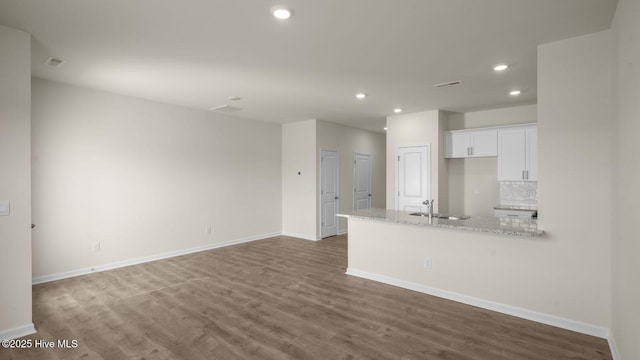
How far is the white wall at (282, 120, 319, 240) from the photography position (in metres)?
7.13

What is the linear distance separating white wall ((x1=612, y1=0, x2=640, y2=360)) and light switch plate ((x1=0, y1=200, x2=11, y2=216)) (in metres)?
4.66

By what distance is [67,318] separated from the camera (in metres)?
3.20

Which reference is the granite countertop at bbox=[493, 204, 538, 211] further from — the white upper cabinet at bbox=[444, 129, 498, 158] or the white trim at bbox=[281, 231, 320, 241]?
the white trim at bbox=[281, 231, 320, 241]

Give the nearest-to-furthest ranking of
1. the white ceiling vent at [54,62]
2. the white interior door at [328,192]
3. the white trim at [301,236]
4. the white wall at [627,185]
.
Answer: the white wall at [627,185] → the white ceiling vent at [54,62] → the white trim at [301,236] → the white interior door at [328,192]

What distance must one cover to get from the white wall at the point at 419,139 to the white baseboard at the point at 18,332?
5.60 meters

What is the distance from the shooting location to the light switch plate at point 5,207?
2.75 m

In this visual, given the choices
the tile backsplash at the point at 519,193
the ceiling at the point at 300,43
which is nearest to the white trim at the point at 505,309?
the ceiling at the point at 300,43

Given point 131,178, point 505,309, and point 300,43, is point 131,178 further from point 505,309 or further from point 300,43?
point 505,309


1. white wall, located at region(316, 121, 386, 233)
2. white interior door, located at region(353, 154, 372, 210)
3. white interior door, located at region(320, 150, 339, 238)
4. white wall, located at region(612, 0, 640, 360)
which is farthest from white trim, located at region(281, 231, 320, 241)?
white wall, located at region(612, 0, 640, 360)

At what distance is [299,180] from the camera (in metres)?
7.43

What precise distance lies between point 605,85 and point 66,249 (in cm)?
656

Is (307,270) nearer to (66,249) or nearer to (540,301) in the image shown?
(540,301)

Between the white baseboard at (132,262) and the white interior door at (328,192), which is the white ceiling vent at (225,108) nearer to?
the white interior door at (328,192)

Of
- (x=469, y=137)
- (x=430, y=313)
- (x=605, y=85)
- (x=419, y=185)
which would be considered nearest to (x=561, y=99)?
(x=605, y=85)
